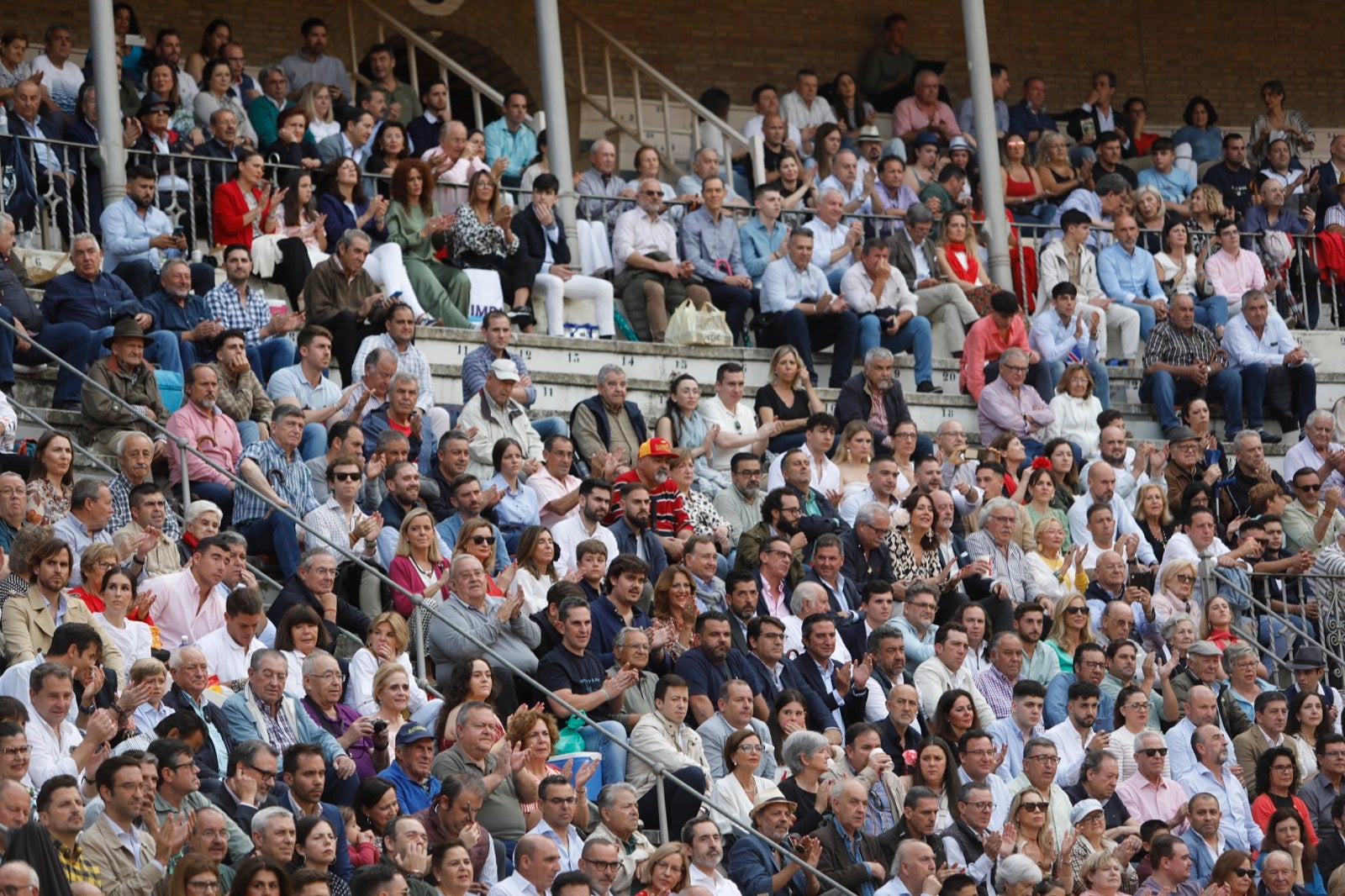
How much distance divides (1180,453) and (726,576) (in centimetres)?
417

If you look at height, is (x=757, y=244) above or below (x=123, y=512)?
above

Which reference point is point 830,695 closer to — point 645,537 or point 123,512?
point 645,537

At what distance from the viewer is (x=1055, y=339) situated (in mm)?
17578

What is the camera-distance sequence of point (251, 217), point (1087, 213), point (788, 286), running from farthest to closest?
point (1087, 213) → point (788, 286) → point (251, 217)

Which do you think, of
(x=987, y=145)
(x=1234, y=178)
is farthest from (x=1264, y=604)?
(x=1234, y=178)

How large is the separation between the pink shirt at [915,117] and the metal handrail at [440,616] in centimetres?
923

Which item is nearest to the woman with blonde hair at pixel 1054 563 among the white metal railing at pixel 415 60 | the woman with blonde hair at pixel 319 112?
the woman with blonde hair at pixel 319 112

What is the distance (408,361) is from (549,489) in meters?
1.15

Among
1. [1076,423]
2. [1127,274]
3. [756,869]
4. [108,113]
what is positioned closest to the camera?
[756,869]

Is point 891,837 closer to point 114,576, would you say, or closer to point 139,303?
point 114,576

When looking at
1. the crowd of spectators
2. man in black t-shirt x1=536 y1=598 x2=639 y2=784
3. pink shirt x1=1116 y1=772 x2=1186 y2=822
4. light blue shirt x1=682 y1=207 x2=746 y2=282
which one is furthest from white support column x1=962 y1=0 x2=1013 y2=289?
man in black t-shirt x1=536 y1=598 x2=639 y2=784

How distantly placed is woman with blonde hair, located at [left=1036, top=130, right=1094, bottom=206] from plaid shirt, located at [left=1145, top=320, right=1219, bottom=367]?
2.17 meters

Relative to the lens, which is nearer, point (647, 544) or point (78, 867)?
point (78, 867)

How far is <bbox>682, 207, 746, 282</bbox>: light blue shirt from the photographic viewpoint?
17250mm
